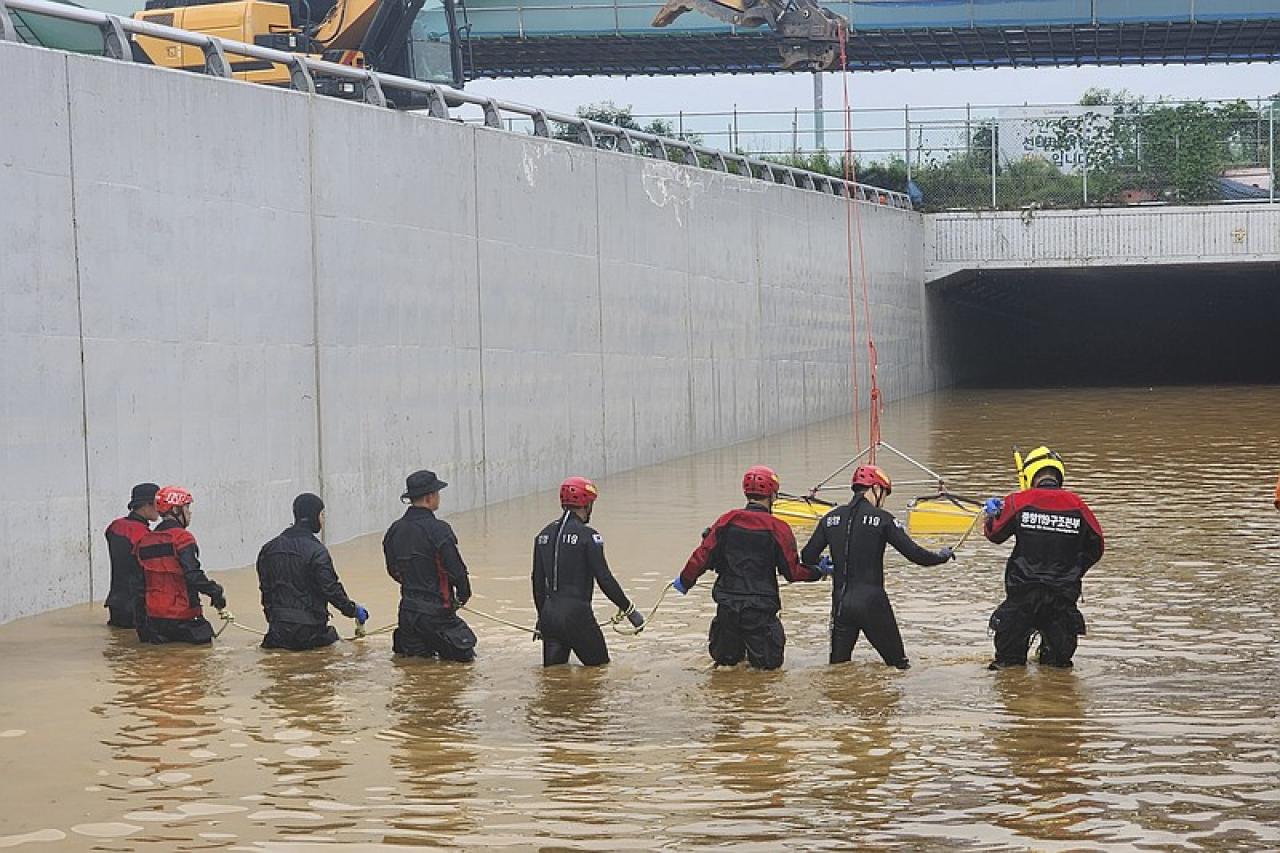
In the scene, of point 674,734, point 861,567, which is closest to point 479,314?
point 861,567

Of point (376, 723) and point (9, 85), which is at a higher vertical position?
A: point (9, 85)

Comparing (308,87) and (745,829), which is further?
(308,87)

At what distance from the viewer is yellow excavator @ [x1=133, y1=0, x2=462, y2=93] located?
2469cm

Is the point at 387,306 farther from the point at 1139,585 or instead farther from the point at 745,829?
the point at 745,829

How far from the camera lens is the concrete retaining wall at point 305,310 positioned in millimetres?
14328

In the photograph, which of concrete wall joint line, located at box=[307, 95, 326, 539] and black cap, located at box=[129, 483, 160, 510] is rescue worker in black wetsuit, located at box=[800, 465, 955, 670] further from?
concrete wall joint line, located at box=[307, 95, 326, 539]

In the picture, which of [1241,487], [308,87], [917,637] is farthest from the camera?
[1241,487]

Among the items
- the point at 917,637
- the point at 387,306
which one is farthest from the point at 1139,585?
the point at 387,306

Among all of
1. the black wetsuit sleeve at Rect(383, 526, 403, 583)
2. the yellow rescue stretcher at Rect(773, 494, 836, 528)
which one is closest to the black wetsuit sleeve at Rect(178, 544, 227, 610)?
the black wetsuit sleeve at Rect(383, 526, 403, 583)

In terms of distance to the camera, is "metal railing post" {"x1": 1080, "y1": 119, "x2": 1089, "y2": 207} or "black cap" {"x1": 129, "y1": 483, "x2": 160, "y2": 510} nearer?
"black cap" {"x1": 129, "y1": 483, "x2": 160, "y2": 510}

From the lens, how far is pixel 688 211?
96.2 ft

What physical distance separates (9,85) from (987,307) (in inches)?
1531

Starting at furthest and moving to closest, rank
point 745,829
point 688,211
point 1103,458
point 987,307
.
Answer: point 987,307, point 688,211, point 1103,458, point 745,829

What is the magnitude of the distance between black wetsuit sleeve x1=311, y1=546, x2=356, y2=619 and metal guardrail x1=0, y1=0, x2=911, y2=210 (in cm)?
517
